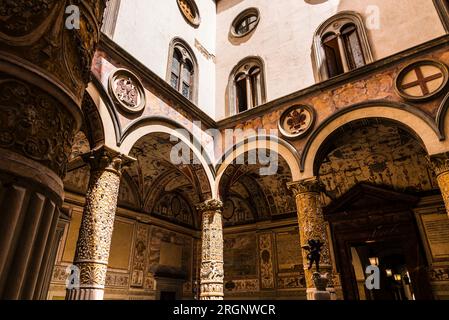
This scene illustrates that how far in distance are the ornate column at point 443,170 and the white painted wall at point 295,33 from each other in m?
3.11

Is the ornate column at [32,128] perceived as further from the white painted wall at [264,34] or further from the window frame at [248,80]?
the window frame at [248,80]

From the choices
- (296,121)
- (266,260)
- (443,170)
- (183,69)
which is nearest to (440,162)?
(443,170)

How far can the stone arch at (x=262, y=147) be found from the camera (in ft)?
25.7

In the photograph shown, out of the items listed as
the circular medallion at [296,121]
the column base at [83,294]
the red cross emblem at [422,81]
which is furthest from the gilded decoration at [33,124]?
the red cross emblem at [422,81]

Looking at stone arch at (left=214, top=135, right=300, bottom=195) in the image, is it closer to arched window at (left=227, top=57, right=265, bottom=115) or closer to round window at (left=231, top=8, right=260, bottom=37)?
arched window at (left=227, top=57, right=265, bottom=115)

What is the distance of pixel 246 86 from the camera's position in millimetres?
10359

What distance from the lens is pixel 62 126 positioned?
108 inches

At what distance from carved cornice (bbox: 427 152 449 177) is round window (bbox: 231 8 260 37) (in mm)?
7699

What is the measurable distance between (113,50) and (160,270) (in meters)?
7.66

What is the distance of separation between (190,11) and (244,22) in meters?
2.19

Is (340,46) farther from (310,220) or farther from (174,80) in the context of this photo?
(310,220)

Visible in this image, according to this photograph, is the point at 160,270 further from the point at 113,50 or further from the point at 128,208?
the point at 113,50

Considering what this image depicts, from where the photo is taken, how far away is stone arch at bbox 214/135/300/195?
25.7 ft
